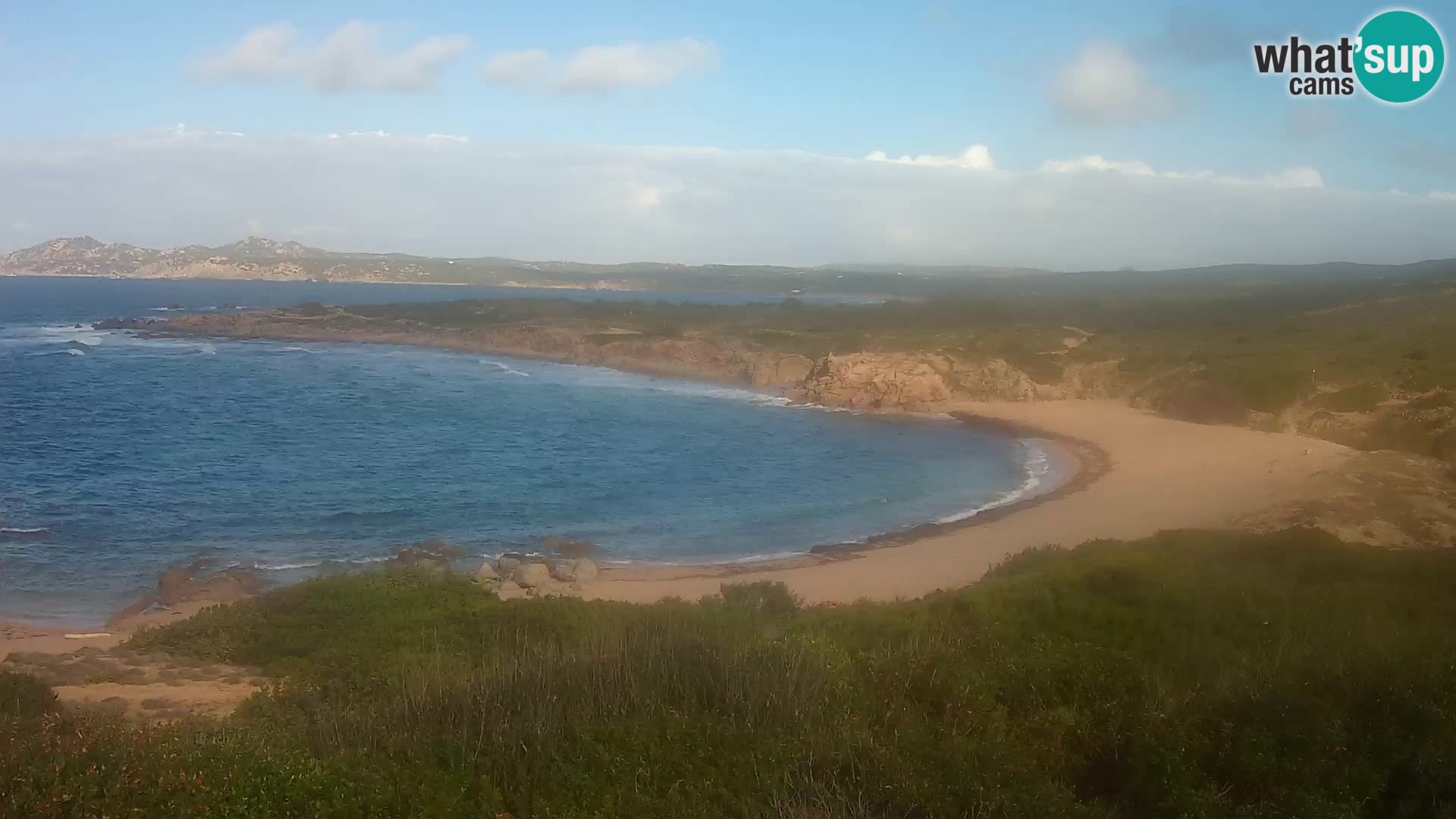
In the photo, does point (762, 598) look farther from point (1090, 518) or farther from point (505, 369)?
point (505, 369)

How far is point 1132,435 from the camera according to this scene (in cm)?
3691

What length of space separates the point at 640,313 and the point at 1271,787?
77.8 meters

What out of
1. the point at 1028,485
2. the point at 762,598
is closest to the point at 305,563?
the point at 762,598

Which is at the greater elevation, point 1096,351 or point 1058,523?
point 1096,351

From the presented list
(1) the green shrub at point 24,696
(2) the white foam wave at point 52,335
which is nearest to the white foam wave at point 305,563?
(1) the green shrub at point 24,696

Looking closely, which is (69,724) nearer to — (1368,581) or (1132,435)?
(1368,581)

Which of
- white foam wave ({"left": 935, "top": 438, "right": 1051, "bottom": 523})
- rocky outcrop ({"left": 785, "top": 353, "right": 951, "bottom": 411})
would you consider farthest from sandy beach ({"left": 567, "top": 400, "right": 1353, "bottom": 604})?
rocky outcrop ({"left": 785, "top": 353, "right": 951, "bottom": 411})

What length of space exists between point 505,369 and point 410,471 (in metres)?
32.7

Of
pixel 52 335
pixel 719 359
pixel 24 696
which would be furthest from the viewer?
pixel 52 335

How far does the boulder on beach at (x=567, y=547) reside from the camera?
21516 mm

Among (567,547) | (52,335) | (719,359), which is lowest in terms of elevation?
(567,547)

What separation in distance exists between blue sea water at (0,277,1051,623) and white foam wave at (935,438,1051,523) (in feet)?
0.52

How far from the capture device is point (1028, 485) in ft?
96.2

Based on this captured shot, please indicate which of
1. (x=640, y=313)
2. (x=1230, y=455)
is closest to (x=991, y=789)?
(x=1230, y=455)
